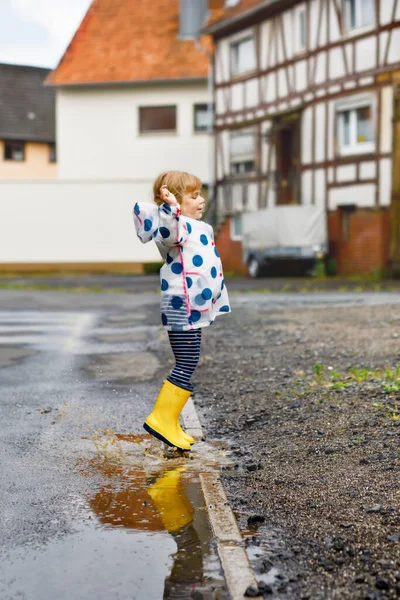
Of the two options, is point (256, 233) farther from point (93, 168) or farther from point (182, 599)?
point (182, 599)

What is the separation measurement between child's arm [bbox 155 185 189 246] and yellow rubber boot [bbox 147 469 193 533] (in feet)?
3.90

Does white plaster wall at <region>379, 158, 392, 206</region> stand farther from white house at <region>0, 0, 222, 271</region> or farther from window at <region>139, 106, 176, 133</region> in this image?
window at <region>139, 106, 176, 133</region>

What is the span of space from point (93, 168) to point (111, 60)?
13.6 feet

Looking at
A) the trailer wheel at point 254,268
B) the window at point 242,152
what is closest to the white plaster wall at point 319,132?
the trailer wheel at point 254,268

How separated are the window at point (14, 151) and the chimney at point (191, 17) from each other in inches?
672

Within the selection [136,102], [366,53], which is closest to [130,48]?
[136,102]

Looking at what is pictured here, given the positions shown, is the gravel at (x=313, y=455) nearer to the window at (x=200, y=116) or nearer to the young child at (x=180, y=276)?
the young child at (x=180, y=276)

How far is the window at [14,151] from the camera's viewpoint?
53.3m

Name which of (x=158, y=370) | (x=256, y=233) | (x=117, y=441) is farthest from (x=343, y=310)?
(x=256, y=233)

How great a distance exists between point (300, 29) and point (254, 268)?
6723 mm

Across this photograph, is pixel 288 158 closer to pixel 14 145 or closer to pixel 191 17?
pixel 191 17

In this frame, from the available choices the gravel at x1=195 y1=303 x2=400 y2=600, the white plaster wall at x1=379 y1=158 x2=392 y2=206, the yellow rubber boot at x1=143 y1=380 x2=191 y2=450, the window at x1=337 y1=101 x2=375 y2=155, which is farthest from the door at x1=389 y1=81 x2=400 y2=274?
the yellow rubber boot at x1=143 y1=380 x2=191 y2=450

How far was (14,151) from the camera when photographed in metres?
53.6

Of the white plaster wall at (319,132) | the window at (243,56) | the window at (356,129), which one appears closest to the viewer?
the window at (356,129)
